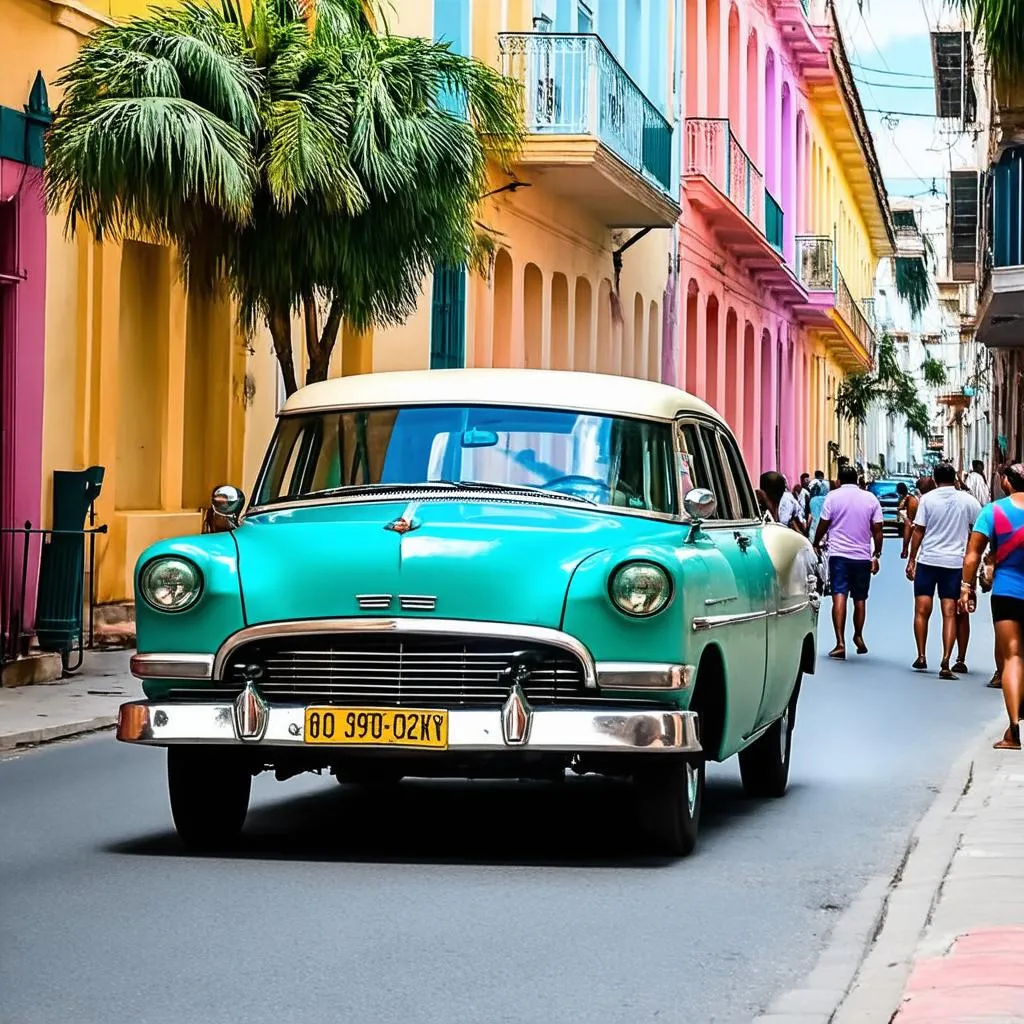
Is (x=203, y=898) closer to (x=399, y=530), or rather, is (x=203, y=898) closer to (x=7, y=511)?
(x=399, y=530)

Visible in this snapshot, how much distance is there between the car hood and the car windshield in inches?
23.5

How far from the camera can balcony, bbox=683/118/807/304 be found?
35.8 meters

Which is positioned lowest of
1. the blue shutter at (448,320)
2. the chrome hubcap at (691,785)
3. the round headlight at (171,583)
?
the chrome hubcap at (691,785)

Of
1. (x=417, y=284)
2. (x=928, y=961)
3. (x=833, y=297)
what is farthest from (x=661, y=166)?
(x=928, y=961)

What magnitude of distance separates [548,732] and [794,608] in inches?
120

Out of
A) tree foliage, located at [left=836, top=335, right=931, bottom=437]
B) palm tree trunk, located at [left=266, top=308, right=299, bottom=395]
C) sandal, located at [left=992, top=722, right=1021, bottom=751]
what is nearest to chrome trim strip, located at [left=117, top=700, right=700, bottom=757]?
sandal, located at [left=992, top=722, right=1021, bottom=751]

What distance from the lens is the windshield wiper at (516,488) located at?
898 cm

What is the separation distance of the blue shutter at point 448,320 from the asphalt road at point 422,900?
A: 46.2ft

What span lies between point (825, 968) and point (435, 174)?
1017 cm

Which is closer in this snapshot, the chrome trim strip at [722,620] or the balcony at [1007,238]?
the chrome trim strip at [722,620]

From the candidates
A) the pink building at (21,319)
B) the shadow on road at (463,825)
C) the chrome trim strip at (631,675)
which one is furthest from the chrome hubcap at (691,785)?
the pink building at (21,319)

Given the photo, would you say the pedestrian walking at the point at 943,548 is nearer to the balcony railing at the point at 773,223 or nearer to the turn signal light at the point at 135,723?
the turn signal light at the point at 135,723

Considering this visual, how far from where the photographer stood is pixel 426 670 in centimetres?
809

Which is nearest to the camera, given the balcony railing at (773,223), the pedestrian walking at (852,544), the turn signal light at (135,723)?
the turn signal light at (135,723)
